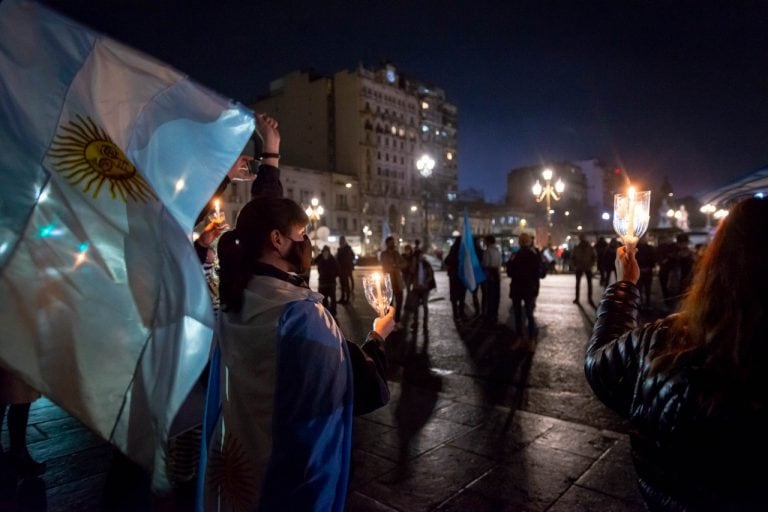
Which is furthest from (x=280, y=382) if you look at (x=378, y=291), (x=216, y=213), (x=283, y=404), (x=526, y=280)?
(x=526, y=280)

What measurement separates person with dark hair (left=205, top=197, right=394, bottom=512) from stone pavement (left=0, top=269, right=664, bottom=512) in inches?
35.0

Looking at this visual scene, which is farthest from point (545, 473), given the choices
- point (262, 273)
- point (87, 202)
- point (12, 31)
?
point (12, 31)

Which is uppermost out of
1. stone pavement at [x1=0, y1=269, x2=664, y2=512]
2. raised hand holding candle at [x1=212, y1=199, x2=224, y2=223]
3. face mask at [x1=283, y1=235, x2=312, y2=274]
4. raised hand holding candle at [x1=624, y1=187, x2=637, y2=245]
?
raised hand holding candle at [x1=212, y1=199, x2=224, y2=223]

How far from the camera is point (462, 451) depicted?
4281 mm

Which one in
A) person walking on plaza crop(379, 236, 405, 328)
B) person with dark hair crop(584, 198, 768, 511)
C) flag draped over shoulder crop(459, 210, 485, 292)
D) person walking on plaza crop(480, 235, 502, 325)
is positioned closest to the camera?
person with dark hair crop(584, 198, 768, 511)

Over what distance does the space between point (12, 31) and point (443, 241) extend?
3317 inches

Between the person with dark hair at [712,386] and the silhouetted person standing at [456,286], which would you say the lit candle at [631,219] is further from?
the silhouetted person standing at [456,286]

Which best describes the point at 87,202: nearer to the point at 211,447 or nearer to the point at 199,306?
the point at 199,306

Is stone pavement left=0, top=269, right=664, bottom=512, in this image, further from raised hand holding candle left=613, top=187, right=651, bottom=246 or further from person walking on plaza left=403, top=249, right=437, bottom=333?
person walking on plaza left=403, top=249, right=437, bottom=333

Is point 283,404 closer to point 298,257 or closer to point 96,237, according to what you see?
point 298,257

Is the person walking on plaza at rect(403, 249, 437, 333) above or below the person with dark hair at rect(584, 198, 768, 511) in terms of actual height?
below

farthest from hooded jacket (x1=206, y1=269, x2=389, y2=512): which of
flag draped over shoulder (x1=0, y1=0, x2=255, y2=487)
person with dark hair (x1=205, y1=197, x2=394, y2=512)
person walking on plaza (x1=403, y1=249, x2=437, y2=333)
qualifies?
person walking on plaza (x1=403, y1=249, x2=437, y2=333)

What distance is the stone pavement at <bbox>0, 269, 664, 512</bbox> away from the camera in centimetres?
344

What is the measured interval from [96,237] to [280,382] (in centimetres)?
102
